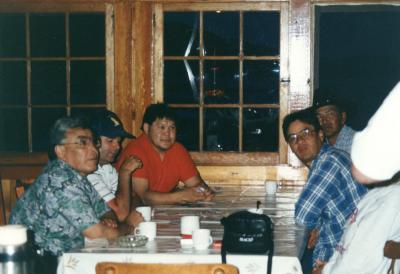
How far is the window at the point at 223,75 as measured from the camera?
438 cm

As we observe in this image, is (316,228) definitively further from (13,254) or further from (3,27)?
(3,27)

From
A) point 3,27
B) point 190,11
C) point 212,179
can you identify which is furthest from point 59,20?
point 212,179

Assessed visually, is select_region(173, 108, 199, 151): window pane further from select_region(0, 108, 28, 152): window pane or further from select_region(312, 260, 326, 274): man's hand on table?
select_region(312, 260, 326, 274): man's hand on table

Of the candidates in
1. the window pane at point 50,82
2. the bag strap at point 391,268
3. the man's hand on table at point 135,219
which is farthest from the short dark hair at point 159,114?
the bag strap at point 391,268

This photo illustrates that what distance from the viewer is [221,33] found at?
4.42 m

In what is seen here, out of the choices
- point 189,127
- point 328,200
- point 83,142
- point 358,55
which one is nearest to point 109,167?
point 83,142

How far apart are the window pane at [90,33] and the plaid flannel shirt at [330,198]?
100 inches

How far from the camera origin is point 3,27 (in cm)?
461

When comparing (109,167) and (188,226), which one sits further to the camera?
(109,167)

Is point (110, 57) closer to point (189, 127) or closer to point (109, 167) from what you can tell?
point (189, 127)

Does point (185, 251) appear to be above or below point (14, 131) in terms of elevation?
below

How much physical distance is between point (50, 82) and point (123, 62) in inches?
25.1

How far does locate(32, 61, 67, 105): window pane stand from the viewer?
4.52 metres

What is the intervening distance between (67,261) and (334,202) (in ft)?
3.77
